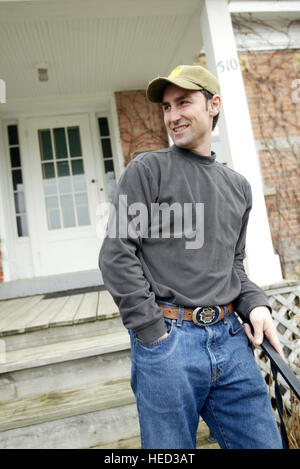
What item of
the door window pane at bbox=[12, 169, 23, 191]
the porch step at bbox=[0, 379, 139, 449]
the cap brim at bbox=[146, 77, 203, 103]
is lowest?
the porch step at bbox=[0, 379, 139, 449]

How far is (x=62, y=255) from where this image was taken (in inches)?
175

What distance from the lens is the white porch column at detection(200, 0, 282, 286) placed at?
2.75 m

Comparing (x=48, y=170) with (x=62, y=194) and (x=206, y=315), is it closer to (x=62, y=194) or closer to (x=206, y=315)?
(x=62, y=194)

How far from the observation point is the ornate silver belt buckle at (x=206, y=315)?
1005 millimetres

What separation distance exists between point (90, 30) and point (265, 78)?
8.47ft

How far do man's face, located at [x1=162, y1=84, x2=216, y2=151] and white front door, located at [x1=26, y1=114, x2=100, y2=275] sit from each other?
354 cm

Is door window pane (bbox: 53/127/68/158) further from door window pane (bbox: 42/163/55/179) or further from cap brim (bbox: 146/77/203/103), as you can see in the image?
cap brim (bbox: 146/77/203/103)

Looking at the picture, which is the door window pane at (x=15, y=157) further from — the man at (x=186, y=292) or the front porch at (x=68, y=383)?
the man at (x=186, y=292)

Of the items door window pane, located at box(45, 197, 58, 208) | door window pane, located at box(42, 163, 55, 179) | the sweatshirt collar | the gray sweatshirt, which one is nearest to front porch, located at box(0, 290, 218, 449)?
the gray sweatshirt

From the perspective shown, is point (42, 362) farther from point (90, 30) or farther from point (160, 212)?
point (90, 30)

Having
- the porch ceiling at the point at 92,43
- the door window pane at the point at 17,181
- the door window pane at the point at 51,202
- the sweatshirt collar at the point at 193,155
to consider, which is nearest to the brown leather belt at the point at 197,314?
the sweatshirt collar at the point at 193,155

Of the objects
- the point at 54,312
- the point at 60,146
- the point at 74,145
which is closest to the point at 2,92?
the point at 60,146

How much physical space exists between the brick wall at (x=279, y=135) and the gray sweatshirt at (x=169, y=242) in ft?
11.2

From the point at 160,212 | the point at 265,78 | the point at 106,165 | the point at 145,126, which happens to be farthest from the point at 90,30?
the point at 160,212
